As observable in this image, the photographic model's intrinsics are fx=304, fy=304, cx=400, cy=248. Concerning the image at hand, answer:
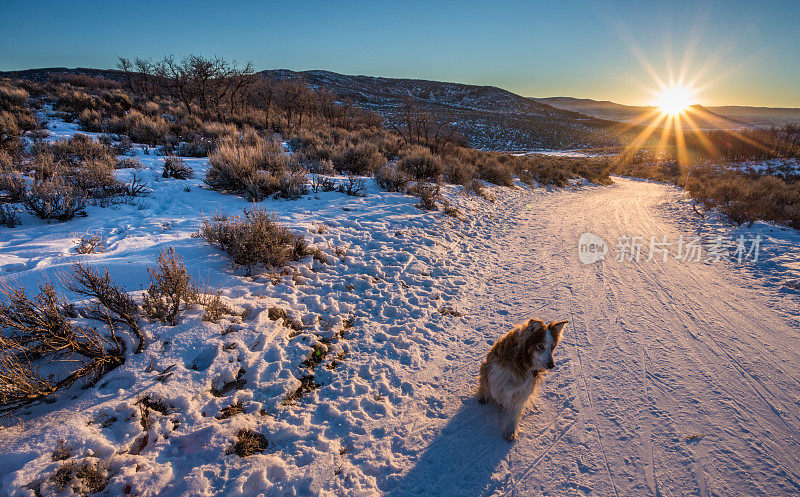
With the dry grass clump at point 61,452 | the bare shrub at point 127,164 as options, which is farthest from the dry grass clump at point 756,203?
the bare shrub at point 127,164

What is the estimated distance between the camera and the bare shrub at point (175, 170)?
7727 millimetres

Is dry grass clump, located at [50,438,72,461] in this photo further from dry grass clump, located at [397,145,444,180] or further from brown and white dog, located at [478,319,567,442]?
dry grass clump, located at [397,145,444,180]

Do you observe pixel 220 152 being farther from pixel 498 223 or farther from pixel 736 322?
pixel 736 322

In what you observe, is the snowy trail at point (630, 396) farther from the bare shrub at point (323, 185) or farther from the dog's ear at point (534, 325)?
the bare shrub at point (323, 185)

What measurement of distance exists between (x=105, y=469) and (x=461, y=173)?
42.6ft

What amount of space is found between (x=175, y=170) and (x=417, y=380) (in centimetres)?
819

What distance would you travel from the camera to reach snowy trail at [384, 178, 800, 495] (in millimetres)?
2646

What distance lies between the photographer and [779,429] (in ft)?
9.87

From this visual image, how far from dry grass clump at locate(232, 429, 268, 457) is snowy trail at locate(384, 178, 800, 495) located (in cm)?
123

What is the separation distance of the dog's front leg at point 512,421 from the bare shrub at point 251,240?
12.7 ft

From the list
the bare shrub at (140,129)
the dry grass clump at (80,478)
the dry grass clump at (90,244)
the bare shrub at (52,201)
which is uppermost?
the bare shrub at (140,129)

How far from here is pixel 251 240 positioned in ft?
15.5

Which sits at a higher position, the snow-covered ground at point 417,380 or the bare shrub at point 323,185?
the bare shrub at point 323,185

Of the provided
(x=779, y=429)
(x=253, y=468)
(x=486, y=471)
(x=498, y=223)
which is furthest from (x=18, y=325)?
(x=498, y=223)
